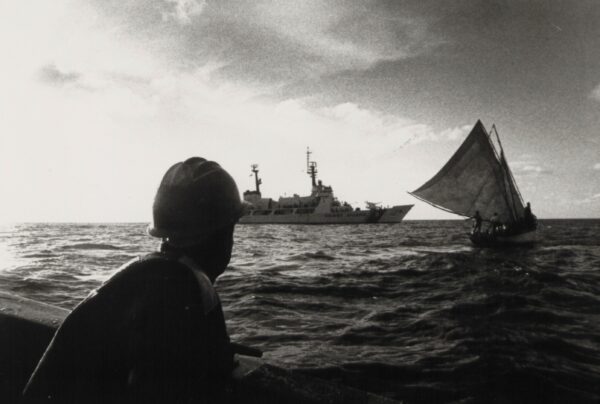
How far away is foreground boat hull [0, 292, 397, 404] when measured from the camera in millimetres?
1606

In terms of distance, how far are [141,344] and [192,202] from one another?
535 millimetres

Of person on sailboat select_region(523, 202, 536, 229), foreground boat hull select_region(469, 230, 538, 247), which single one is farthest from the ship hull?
foreground boat hull select_region(469, 230, 538, 247)

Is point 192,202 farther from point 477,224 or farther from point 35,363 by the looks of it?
point 477,224

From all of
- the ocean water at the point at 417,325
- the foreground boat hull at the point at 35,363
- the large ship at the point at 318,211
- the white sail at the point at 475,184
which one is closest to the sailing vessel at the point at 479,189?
the white sail at the point at 475,184

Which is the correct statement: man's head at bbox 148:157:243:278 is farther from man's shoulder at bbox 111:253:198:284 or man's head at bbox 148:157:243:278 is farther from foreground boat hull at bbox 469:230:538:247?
foreground boat hull at bbox 469:230:538:247

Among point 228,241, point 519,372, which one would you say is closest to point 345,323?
point 519,372

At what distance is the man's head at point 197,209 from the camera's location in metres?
1.36

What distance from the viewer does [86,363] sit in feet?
3.77

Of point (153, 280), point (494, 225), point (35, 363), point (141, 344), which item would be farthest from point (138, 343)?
point (494, 225)

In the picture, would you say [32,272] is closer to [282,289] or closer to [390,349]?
[282,289]

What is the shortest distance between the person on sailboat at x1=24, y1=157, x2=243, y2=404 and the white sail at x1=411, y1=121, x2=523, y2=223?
84.2ft

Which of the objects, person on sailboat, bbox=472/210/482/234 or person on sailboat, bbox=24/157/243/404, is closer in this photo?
person on sailboat, bbox=24/157/243/404

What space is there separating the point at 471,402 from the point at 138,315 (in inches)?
121

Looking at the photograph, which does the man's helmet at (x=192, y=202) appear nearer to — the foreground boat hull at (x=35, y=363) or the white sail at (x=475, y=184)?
the foreground boat hull at (x=35, y=363)
